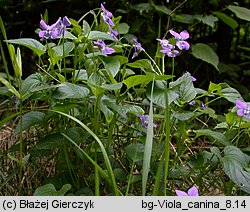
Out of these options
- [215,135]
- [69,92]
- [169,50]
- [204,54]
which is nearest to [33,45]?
[69,92]

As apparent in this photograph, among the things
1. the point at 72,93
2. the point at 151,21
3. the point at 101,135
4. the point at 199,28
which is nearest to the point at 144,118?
the point at 101,135

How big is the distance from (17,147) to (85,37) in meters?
0.30

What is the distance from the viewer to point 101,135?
46.7 inches

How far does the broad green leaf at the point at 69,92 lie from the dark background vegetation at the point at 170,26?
3.94ft

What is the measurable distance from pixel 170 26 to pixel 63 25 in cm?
127

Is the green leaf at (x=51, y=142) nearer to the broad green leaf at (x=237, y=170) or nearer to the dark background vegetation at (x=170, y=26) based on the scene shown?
the broad green leaf at (x=237, y=170)

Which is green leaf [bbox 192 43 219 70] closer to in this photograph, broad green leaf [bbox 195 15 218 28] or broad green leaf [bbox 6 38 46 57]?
broad green leaf [bbox 195 15 218 28]

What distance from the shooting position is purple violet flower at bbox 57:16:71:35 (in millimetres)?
1124

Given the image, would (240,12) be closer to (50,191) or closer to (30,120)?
(30,120)

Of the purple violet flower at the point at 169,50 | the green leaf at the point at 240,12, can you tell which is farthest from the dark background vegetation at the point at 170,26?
the purple violet flower at the point at 169,50

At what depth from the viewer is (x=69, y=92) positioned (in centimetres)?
104

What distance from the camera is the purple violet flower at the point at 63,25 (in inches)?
44.3

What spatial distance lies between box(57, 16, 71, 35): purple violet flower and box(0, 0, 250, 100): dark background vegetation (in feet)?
3.62
